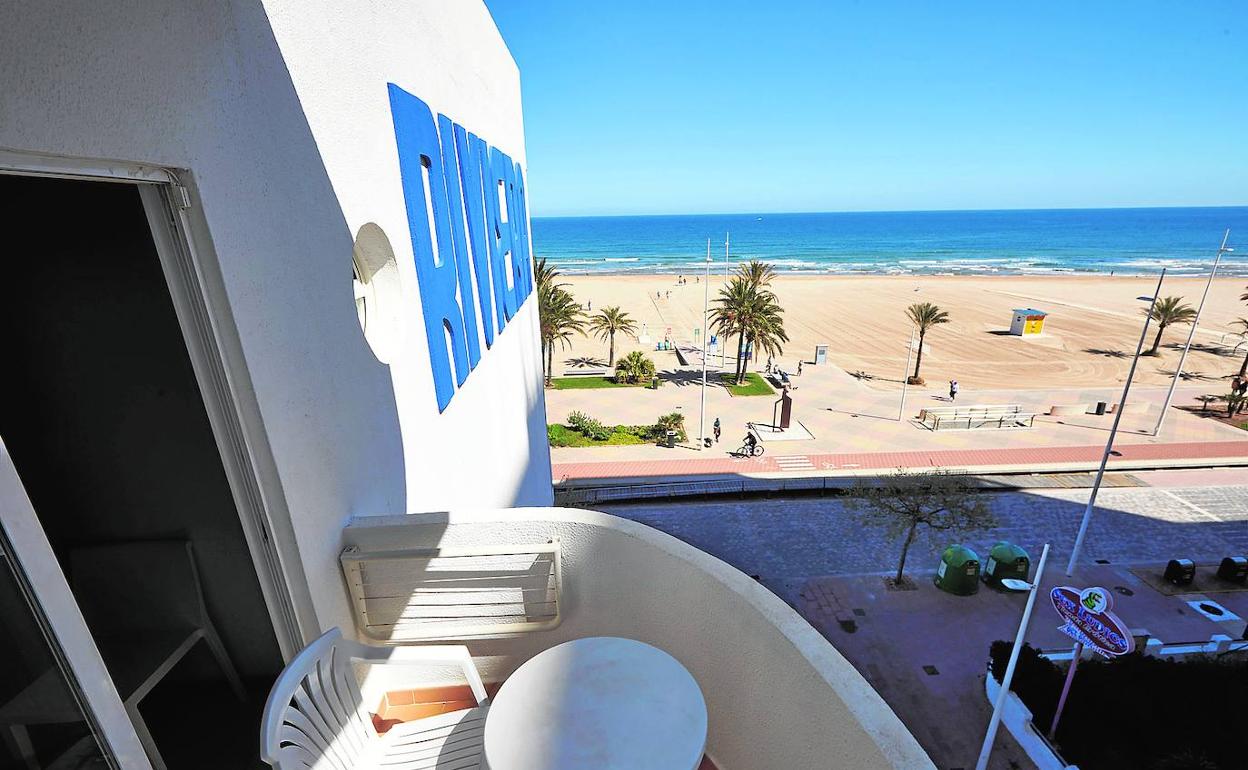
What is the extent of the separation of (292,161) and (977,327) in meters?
45.2

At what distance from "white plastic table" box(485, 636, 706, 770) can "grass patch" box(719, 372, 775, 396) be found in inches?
993

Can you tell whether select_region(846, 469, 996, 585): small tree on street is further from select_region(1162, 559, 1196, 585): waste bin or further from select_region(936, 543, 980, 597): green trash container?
select_region(1162, 559, 1196, 585): waste bin

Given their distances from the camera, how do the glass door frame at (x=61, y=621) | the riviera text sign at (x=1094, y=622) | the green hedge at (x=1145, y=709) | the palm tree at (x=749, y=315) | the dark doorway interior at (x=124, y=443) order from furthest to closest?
the palm tree at (x=749, y=315) → the green hedge at (x=1145, y=709) → the riviera text sign at (x=1094, y=622) → the dark doorway interior at (x=124, y=443) → the glass door frame at (x=61, y=621)

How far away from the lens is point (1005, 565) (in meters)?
12.7

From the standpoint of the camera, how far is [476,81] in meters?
7.86

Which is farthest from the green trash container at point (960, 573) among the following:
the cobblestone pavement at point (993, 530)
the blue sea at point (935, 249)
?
the blue sea at point (935, 249)

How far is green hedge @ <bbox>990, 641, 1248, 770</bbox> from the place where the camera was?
7578 millimetres

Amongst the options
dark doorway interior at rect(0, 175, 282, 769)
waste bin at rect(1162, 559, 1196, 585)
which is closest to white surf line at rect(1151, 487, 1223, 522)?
waste bin at rect(1162, 559, 1196, 585)

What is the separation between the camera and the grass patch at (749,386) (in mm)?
27594

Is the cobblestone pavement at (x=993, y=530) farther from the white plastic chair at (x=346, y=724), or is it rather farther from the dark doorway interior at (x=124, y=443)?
the dark doorway interior at (x=124, y=443)

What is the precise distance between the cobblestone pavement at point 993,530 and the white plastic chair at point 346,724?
36.8 feet

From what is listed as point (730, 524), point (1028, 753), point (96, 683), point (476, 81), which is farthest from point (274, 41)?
point (730, 524)

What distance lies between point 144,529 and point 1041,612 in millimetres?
14787

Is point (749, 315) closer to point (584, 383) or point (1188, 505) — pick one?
point (584, 383)
